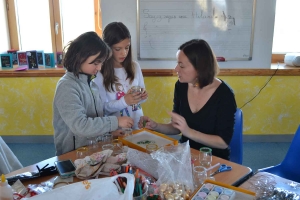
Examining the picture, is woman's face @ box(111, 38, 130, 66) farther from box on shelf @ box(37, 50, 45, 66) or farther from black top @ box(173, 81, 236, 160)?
box on shelf @ box(37, 50, 45, 66)

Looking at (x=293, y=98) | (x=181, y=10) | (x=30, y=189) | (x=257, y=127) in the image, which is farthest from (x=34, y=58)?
(x=293, y=98)

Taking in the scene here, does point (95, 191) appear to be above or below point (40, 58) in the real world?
below

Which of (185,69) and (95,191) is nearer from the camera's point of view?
(95,191)

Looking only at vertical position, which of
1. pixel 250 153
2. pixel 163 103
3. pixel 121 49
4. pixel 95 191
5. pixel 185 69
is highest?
pixel 121 49

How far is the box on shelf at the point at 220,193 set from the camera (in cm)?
104

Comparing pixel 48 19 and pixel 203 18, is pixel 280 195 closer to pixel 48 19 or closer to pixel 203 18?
pixel 203 18

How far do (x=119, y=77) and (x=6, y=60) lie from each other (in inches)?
69.5

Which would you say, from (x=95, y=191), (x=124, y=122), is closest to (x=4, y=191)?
(x=95, y=191)

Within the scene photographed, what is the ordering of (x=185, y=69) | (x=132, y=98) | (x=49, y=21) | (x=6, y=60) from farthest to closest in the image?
(x=49, y=21) → (x=6, y=60) → (x=132, y=98) → (x=185, y=69)

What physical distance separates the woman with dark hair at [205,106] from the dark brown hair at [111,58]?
39 cm

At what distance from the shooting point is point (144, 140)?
5.16 feet

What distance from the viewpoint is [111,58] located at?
2.01 m

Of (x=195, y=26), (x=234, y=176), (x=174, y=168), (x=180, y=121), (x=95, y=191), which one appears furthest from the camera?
(x=195, y=26)

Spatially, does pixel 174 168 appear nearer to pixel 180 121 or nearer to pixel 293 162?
pixel 180 121
